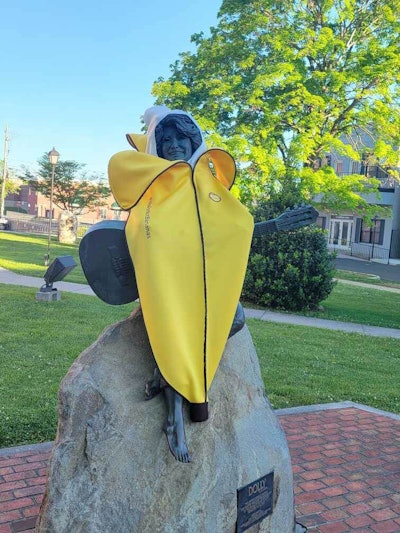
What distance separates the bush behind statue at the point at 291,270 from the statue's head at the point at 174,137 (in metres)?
8.87

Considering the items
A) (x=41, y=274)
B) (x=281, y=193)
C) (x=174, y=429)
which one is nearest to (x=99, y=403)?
(x=174, y=429)

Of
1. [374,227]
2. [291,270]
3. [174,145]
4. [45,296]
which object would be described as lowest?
[45,296]

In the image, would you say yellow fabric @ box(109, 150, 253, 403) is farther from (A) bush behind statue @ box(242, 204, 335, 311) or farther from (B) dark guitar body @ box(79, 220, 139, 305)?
(A) bush behind statue @ box(242, 204, 335, 311)

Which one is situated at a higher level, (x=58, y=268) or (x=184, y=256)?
(x=184, y=256)

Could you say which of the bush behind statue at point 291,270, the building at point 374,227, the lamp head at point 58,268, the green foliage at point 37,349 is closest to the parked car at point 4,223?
the building at point 374,227

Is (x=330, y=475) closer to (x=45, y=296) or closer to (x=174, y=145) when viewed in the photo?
(x=174, y=145)

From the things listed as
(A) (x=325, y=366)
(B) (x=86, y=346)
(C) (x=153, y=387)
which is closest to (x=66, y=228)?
(B) (x=86, y=346)

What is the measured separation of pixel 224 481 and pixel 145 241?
1305mm

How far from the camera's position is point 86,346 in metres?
7.37

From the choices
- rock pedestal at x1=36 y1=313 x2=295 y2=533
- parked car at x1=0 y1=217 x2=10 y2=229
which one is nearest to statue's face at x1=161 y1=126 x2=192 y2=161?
rock pedestal at x1=36 y1=313 x2=295 y2=533

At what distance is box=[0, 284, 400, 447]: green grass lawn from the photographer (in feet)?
17.0

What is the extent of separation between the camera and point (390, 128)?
1742 cm

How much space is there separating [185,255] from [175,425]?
2.78ft

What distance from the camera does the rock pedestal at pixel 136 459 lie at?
2.58 meters
